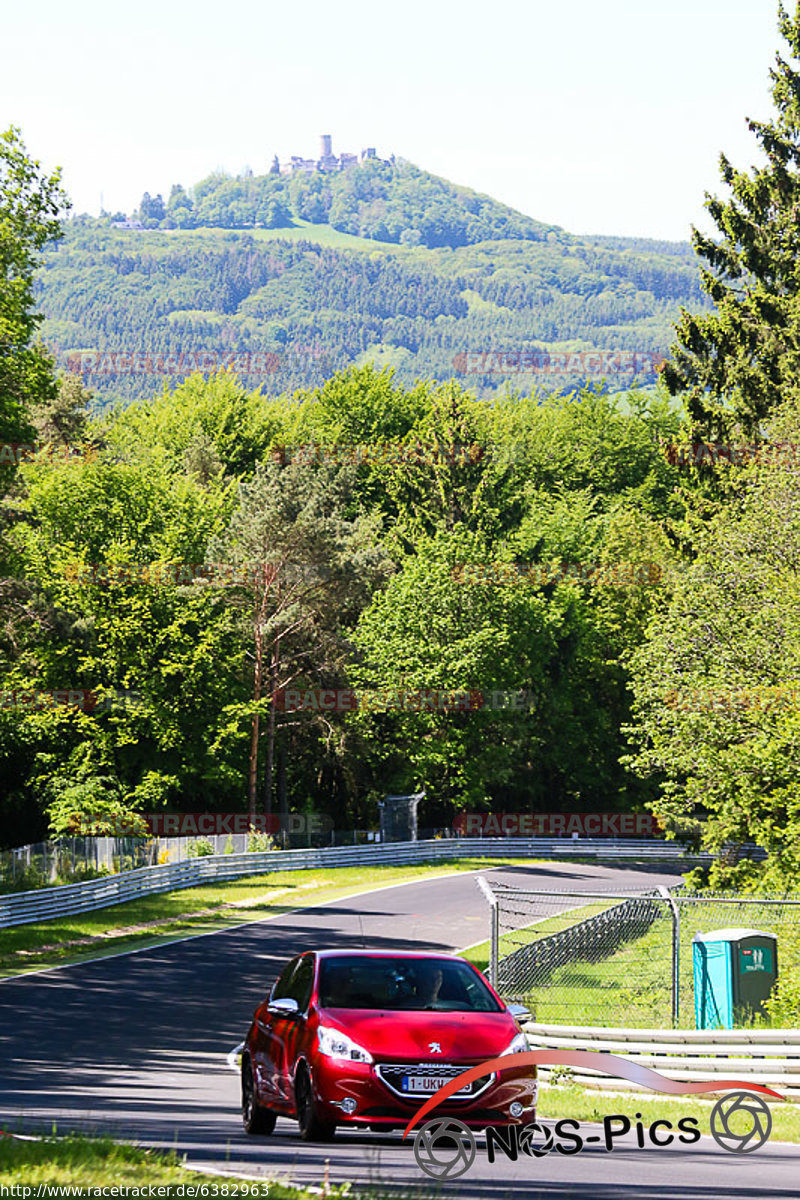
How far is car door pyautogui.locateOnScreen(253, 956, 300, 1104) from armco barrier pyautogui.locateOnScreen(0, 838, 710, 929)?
89.7 feet

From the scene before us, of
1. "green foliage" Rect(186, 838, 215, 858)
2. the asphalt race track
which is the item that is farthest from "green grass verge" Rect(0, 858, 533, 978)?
the asphalt race track

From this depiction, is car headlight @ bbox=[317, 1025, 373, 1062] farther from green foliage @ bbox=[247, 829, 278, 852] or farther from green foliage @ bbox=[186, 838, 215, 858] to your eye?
green foliage @ bbox=[247, 829, 278, 852]

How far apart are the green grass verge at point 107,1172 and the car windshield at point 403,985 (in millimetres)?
2470

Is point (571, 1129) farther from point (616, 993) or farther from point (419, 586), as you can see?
point (419, 586)

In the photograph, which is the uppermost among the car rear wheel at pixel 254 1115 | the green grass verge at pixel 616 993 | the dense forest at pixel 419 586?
the dense forest at pixel 419 586

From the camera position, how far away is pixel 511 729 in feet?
240

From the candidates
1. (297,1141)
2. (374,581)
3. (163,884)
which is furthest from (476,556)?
(297,1141)

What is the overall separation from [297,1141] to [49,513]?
184 feet

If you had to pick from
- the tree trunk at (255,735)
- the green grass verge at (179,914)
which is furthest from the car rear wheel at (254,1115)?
the tree trunk at (255,735)

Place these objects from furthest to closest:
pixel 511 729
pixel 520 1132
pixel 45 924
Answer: pixel 511 729, pixel 45 924, pixel 520 1132

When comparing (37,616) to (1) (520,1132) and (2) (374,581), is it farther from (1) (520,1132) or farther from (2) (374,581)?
(1) (520,1132)

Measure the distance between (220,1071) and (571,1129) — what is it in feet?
25.2

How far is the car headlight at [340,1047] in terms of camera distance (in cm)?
972

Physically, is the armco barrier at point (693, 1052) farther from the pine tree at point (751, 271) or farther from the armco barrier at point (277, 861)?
the pine tree at point (751, 271)
